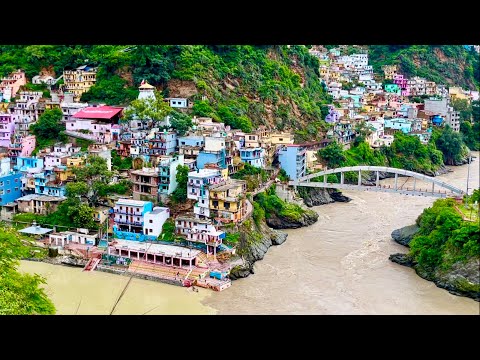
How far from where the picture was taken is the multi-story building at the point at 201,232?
6961mm

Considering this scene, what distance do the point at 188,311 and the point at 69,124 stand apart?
5273mm

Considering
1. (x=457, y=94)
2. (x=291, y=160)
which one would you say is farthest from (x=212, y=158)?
(x=457, y=94)

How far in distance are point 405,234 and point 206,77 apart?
5055mm

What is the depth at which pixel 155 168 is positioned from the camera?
8188mm

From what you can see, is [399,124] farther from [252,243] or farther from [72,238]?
[72,238]

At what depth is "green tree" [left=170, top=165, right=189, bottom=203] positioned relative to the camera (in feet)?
25.3

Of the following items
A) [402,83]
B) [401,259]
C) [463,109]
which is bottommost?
[401,259]

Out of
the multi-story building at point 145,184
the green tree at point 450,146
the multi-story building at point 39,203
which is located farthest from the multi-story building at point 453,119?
the multi-story building at point 39,203

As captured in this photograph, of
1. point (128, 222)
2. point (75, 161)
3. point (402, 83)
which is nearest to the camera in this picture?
point (128, 222)

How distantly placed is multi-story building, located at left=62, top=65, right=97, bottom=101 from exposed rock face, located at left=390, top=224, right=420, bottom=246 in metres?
6.48

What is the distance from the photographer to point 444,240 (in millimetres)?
6664

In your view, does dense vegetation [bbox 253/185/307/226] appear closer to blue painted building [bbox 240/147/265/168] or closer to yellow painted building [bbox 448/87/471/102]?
blue painted building [bbox 240/147/265/168]
